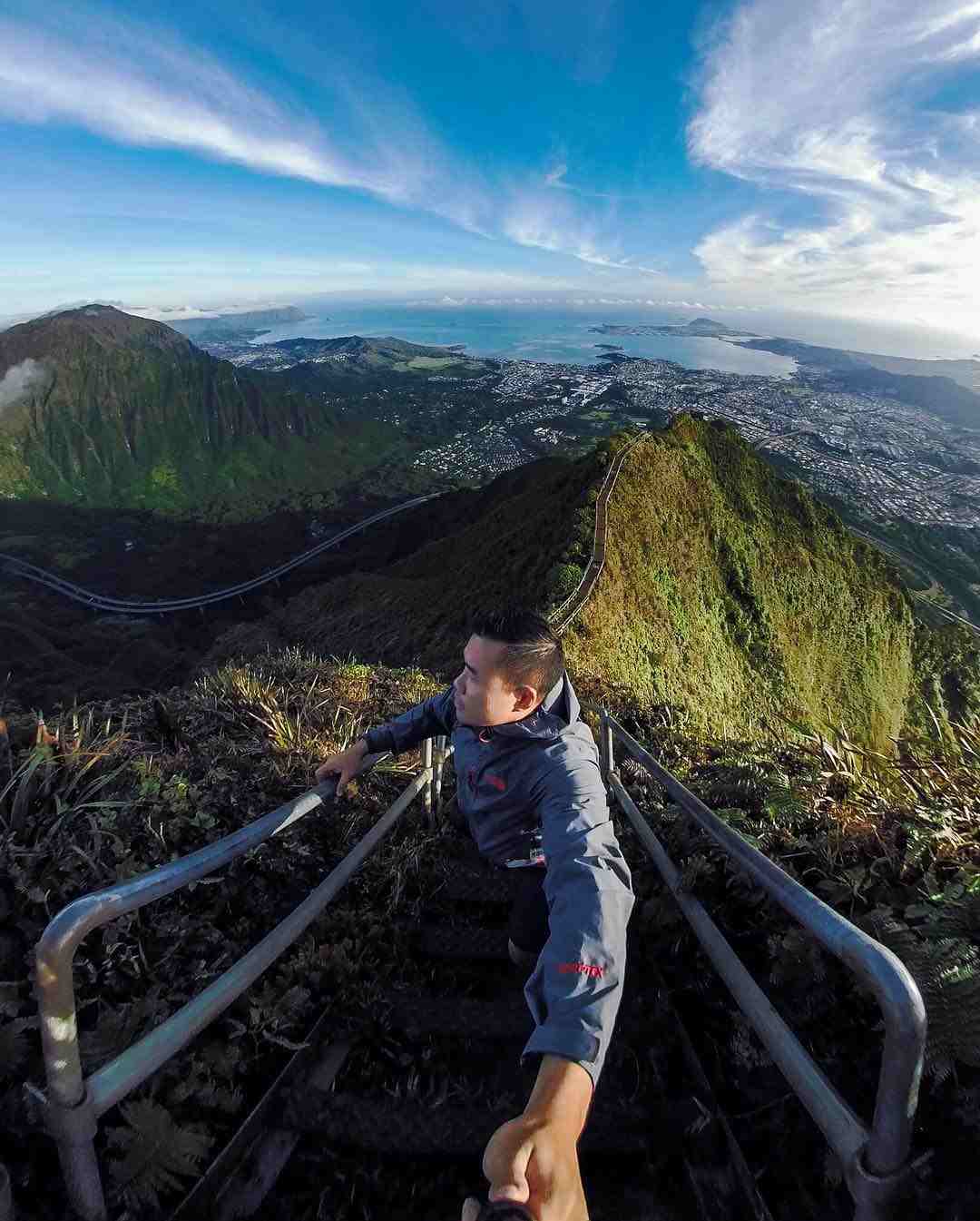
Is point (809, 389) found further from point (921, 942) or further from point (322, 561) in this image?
point (921, 942)

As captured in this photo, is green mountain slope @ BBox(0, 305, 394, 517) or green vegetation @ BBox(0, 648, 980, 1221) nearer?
green vegetation @ BBox(0, 648, 980, 1221)

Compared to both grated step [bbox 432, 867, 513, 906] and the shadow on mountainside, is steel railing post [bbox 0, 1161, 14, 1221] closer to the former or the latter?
grated step [bbox 432, 867, 513, 906]

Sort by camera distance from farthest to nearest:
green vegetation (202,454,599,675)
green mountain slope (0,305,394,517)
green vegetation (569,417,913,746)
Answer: green mountain slope (0,305,394,517) → green vegetation (202,454,599,675) → green vegetation (569,417,913,746)

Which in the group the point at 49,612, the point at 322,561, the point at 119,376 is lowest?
the point at 49,612

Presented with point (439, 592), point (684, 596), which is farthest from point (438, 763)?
point (439, 592)

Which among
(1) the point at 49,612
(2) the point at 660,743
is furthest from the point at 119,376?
(2) the point at 660,743

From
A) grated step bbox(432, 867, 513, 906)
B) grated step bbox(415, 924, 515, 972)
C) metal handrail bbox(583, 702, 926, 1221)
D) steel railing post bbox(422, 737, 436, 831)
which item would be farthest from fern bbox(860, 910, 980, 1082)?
steel railing post bbox(422, 737, 436, 831)
